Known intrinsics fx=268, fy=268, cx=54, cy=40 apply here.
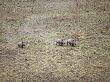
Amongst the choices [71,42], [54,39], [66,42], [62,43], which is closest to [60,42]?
[62,43]

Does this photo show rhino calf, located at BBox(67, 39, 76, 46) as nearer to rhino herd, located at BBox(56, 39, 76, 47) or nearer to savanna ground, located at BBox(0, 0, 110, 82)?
rhino herd, located at BBox(56, 39, 76, 47)

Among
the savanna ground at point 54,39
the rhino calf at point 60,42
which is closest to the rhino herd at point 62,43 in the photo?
the rhino calf at point 60,42

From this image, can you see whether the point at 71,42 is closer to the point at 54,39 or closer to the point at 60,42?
the point at 60,42

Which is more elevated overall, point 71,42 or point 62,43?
point 71,42

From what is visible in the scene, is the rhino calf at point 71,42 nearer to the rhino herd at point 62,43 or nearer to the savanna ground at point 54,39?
the rhino herd at point 62,43

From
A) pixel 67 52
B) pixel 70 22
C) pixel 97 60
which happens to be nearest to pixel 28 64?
pixel 67 52

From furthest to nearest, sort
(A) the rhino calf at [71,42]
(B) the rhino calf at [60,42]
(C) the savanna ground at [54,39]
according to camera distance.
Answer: (B) the rhino calf at [60,42]
(A) the rhino calf at [71,42]
(C) the savanna ground at [54,39]

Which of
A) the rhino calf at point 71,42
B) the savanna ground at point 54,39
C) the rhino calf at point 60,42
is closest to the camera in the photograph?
the savanna ground at point 54,39

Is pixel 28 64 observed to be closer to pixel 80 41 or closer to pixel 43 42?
pixel 43 42

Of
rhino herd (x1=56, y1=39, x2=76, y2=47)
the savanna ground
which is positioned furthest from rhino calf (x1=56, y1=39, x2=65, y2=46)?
the savanna ground
